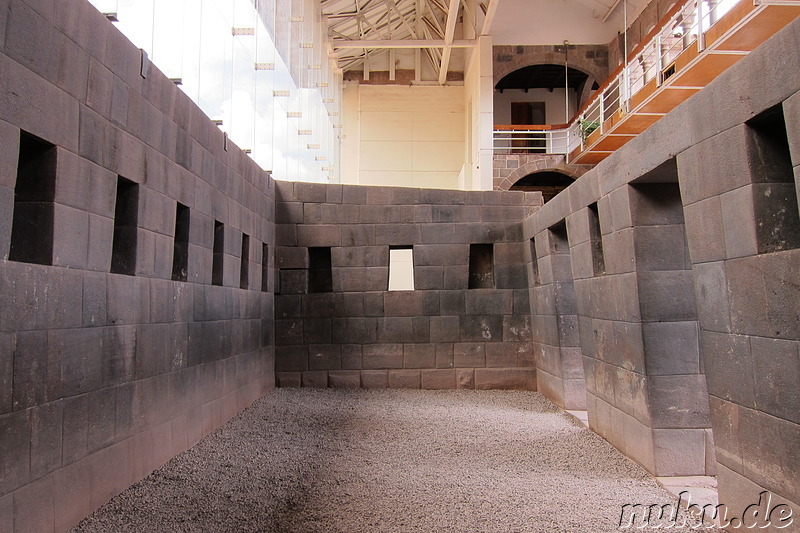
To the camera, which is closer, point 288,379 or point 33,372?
point 33,372

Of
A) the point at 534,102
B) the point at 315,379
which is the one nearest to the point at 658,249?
the point at 315,379

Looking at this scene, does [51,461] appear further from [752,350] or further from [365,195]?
[365,195]

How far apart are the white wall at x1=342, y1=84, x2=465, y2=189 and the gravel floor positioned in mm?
14109

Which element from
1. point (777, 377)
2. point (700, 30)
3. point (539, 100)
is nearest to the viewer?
point (777, 377)

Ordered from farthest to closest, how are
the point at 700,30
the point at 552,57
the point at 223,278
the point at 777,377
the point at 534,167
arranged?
the point at 552,57
the point at 534,167
the point at 700,30
the point at 223,278
the point at 777,377

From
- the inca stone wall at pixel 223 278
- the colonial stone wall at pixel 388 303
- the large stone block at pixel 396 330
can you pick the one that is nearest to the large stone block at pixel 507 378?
the colonial stone wall at pixel 388 303

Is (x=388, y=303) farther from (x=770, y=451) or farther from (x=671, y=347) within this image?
(x=770, y=451)

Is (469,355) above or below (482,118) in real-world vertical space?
below

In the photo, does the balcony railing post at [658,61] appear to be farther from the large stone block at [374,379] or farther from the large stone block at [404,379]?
the large stone block at [374,379]

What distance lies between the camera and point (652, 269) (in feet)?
Answer: 14.2

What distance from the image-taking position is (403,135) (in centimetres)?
2005

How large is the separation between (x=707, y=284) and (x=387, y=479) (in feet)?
8.28

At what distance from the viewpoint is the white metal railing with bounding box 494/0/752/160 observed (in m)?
8.79

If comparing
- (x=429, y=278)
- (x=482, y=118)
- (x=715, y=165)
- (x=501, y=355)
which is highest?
(x=482, y=118)
